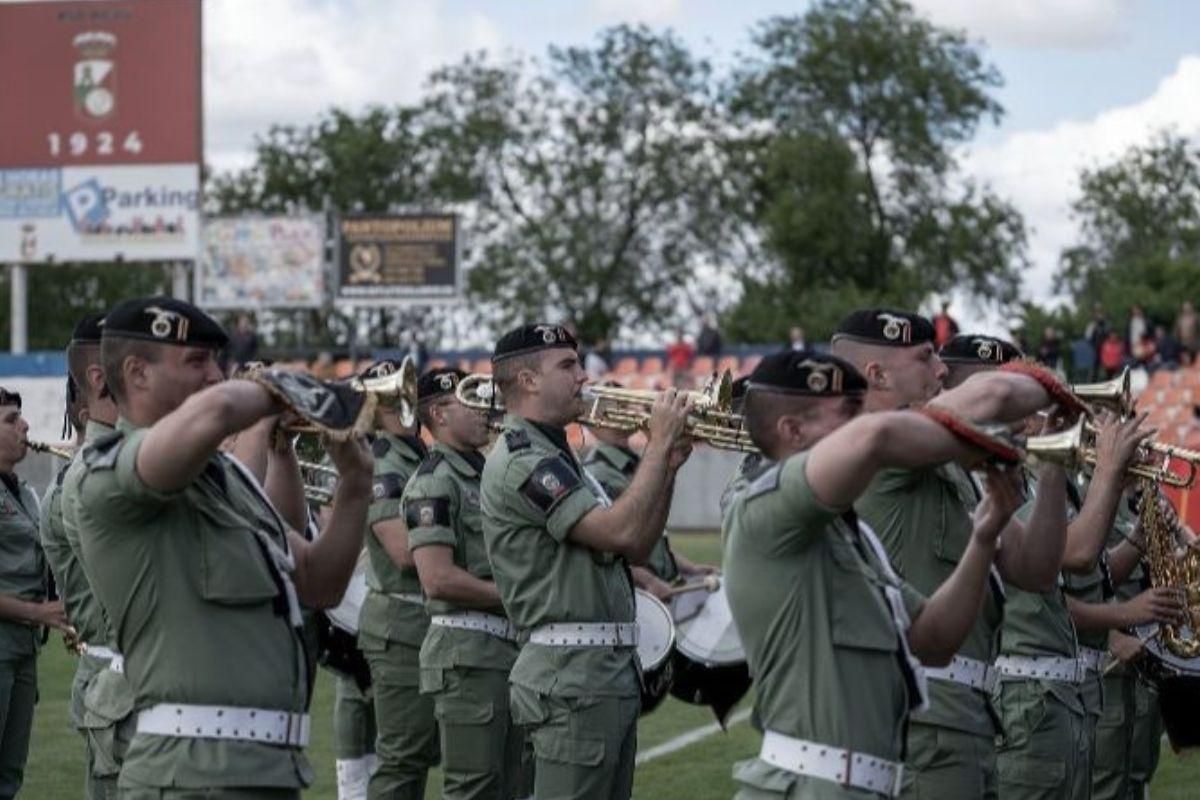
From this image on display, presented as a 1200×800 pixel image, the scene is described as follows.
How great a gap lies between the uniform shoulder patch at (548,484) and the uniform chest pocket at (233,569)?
2.31 metres

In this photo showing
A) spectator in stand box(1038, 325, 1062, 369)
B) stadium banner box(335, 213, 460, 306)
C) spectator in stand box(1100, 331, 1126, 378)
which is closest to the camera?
spectator in stand box(1100, 331, 1126, 378)

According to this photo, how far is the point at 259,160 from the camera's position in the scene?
7331 centimetres

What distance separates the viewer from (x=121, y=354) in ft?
20.4

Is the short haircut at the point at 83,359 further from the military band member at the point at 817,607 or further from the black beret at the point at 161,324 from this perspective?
the military band member at the point at 817,607

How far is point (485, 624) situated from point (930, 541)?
2.83 m

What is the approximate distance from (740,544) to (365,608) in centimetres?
540

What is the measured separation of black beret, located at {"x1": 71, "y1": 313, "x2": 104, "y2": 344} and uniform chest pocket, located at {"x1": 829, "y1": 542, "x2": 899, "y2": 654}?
126 inches

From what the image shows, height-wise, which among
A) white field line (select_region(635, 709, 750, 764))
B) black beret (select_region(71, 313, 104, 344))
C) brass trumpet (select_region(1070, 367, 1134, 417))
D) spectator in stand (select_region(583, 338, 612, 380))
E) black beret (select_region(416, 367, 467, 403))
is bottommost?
white field line (select_region(635, 709, 750, 764))

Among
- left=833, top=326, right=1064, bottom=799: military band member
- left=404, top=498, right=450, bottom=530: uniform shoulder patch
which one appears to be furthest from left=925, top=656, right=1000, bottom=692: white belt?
left=404, top=498, right=450, bottom=530: uniform shoulder patch

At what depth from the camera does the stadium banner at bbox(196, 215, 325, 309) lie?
46750 mm

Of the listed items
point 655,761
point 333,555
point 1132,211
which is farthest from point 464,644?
point 1132,211

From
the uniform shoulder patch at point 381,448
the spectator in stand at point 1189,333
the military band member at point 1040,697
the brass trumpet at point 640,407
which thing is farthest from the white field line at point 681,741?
the spectator in stand at point 1189,333

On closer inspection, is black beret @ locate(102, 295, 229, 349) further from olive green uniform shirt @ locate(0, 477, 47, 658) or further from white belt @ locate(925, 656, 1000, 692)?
olive green uniform shirt @ locate(0, 477, 47, 658)

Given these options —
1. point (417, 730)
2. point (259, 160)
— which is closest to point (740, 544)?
point (417, 730)
